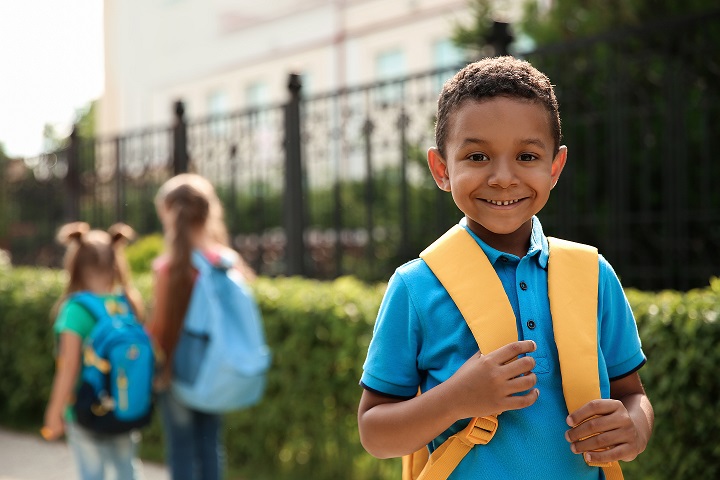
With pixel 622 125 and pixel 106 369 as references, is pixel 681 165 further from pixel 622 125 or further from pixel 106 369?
pixel 106 369

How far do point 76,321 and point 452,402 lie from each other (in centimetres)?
293

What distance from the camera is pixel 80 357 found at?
408 centimetres

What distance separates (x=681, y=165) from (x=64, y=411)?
3742 millimetres

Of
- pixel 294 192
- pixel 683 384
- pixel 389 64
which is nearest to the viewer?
pixel 683 384

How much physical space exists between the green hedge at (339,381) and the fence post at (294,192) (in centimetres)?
83

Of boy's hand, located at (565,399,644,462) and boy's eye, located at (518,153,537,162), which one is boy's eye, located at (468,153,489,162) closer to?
boy's eye, located at (518,153,537,162)

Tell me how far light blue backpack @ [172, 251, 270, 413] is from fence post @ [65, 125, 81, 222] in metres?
6.10

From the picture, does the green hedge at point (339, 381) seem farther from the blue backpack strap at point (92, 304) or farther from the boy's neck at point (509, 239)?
the boy's neck at point (509, 239)

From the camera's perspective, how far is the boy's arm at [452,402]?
152cm

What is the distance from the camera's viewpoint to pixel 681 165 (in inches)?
206

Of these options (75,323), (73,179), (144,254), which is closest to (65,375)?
(75,323)

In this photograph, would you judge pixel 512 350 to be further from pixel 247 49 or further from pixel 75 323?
pixel 247 49

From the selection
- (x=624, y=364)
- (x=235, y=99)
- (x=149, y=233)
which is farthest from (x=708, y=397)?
(x=235, y=99)

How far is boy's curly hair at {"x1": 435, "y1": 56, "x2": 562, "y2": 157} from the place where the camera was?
167 centimetres
